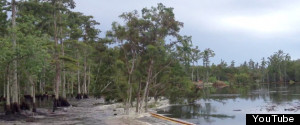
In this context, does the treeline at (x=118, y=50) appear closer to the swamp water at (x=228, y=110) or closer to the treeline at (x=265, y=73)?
the swamp water at (x=228, y=110)

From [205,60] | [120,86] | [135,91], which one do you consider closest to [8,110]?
[120,86]

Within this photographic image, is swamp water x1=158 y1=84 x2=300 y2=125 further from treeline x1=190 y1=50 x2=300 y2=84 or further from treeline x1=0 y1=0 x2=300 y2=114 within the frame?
treeline x1=190 y1=50 x2=300 y2=84

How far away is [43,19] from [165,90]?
13.6 metres

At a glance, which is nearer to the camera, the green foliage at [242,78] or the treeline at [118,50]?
the treeline at [118,50]

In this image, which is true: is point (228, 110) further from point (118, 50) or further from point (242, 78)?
point (242, 78)

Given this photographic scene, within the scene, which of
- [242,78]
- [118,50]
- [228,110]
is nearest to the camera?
[118,50]

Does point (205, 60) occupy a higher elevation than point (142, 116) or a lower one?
higher

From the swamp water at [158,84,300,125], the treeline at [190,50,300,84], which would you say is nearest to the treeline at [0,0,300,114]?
the swamp water at [158,84,300,125]

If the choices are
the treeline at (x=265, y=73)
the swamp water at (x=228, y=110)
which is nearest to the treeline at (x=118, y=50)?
the swamp water at (x=228, y=110)

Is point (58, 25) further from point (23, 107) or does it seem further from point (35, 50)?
point (35, 50)

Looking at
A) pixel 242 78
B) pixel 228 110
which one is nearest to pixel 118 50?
pixel 228 110

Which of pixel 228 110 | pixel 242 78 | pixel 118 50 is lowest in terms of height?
pixel 228 110

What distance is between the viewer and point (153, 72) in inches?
1203

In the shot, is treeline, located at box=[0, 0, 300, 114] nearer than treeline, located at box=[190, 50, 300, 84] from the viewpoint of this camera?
Yes
